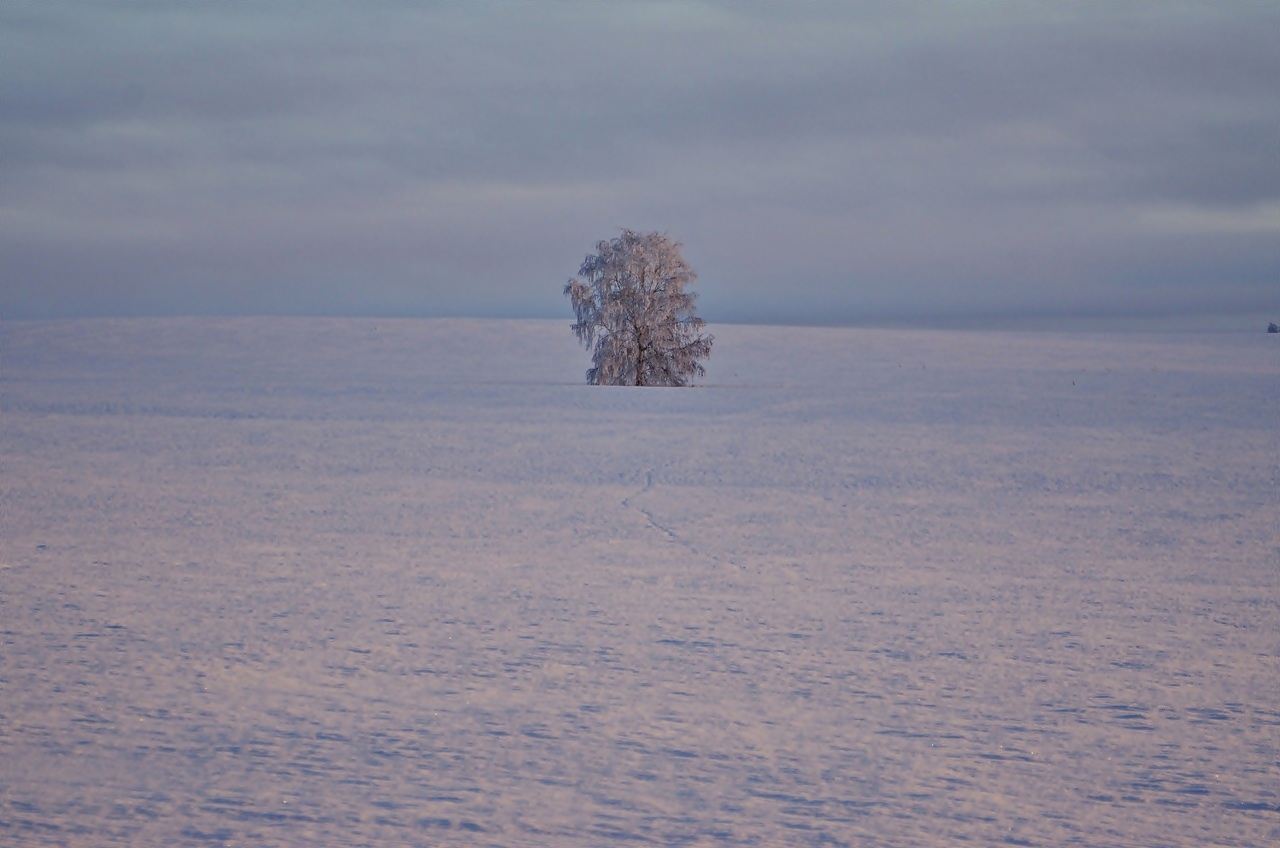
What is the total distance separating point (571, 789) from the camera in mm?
3225

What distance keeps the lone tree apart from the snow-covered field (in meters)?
14.5

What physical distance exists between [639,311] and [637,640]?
2177 centimetres

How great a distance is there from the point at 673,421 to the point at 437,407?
3314mm

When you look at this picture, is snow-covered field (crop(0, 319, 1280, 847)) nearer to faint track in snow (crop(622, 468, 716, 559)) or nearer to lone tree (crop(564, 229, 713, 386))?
faint track in snow (crop(622, 468, 716, 559))

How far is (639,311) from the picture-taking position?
1031 inches

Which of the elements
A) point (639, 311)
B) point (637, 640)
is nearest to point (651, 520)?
point (637, 640)

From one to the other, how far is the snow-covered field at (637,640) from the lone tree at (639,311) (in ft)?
47.6

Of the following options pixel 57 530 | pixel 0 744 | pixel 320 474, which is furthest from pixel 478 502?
pixel 0 744

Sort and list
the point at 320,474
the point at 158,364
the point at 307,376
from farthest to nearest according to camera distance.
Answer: the point at 158,364
the point at 307,376
the point at 320,474

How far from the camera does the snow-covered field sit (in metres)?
3.15

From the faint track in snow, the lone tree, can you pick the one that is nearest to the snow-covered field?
the faint track in snow

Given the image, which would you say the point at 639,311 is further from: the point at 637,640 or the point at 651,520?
the point at 637,640

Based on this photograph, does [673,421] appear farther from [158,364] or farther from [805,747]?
[158,364]

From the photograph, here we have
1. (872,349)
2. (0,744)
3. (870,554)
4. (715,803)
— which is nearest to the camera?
(715,803)
